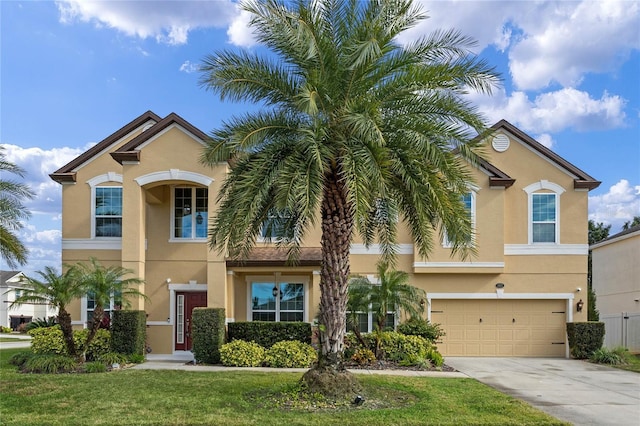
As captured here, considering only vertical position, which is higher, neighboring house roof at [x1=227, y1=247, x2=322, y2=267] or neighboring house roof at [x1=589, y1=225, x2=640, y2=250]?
neighboring house roof at [x1=589, y1=225, x2=640, y2=250]

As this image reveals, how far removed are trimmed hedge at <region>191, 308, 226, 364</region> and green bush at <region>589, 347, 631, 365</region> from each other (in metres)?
12.0

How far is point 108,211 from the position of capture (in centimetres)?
2034

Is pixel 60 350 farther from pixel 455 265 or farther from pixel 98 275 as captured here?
pixel 455 265

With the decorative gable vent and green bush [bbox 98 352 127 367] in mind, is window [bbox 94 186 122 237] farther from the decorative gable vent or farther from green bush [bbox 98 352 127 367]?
the decorative gable vent

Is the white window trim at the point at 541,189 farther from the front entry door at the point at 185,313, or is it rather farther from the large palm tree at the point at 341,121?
the front entry door at the point at 185,313

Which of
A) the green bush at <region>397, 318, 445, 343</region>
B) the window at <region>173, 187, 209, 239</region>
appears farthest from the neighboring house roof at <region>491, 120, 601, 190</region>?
the window at <region>173, 187, 209, 239</region>

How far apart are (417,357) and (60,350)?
33.9 ft

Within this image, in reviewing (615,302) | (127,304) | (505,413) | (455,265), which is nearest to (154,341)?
(127,304)

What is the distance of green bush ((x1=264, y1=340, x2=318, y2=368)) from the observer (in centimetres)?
1684

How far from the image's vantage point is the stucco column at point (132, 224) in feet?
61.6

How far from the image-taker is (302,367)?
663 inches

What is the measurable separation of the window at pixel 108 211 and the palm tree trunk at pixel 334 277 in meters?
11.0

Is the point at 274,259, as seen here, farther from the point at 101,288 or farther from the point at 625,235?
the point at 625,235

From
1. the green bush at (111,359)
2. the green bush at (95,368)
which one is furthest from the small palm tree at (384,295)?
the green bush at (95,368)
